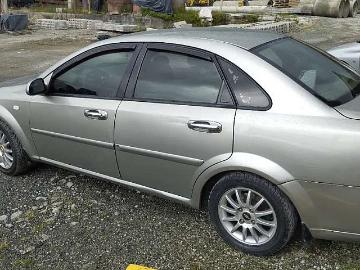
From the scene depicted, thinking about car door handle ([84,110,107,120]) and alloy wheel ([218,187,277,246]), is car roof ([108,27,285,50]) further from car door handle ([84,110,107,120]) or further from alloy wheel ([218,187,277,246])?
alloy wheel ([218,187,277,246])

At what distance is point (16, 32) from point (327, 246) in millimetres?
17918

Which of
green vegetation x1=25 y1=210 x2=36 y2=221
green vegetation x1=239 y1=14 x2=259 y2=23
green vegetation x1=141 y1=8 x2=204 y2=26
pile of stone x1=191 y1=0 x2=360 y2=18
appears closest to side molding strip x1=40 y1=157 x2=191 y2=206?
green vegetation x1=25 y1=210 x2=36 y2=221

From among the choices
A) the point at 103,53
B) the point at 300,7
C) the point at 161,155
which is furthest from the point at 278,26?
the point at 161,155

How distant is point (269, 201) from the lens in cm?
267

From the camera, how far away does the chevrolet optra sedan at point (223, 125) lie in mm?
2465

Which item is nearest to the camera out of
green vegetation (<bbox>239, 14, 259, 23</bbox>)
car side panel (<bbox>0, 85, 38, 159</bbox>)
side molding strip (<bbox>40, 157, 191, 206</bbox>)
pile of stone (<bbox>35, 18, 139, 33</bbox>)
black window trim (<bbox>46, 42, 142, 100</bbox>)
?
side molding strip (<bbox>40, 157, 191, 206</bbox>)

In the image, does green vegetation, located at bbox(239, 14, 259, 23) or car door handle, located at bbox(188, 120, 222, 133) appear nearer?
car door handle, located at bbox(188, 120, 222, 133)

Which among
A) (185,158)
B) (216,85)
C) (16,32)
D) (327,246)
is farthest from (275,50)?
(16,32)

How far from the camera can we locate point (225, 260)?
2850 mm

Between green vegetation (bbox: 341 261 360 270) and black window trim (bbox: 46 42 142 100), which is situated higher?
black window trim (bbox: 46 42 142 100)

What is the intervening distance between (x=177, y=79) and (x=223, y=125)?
582 millimetres

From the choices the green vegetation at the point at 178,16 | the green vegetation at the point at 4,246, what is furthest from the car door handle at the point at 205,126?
the green vegetation at the point at 178,16

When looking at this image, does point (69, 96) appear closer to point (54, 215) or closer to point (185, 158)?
point (54, 215)

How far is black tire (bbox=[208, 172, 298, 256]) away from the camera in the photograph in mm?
2625
